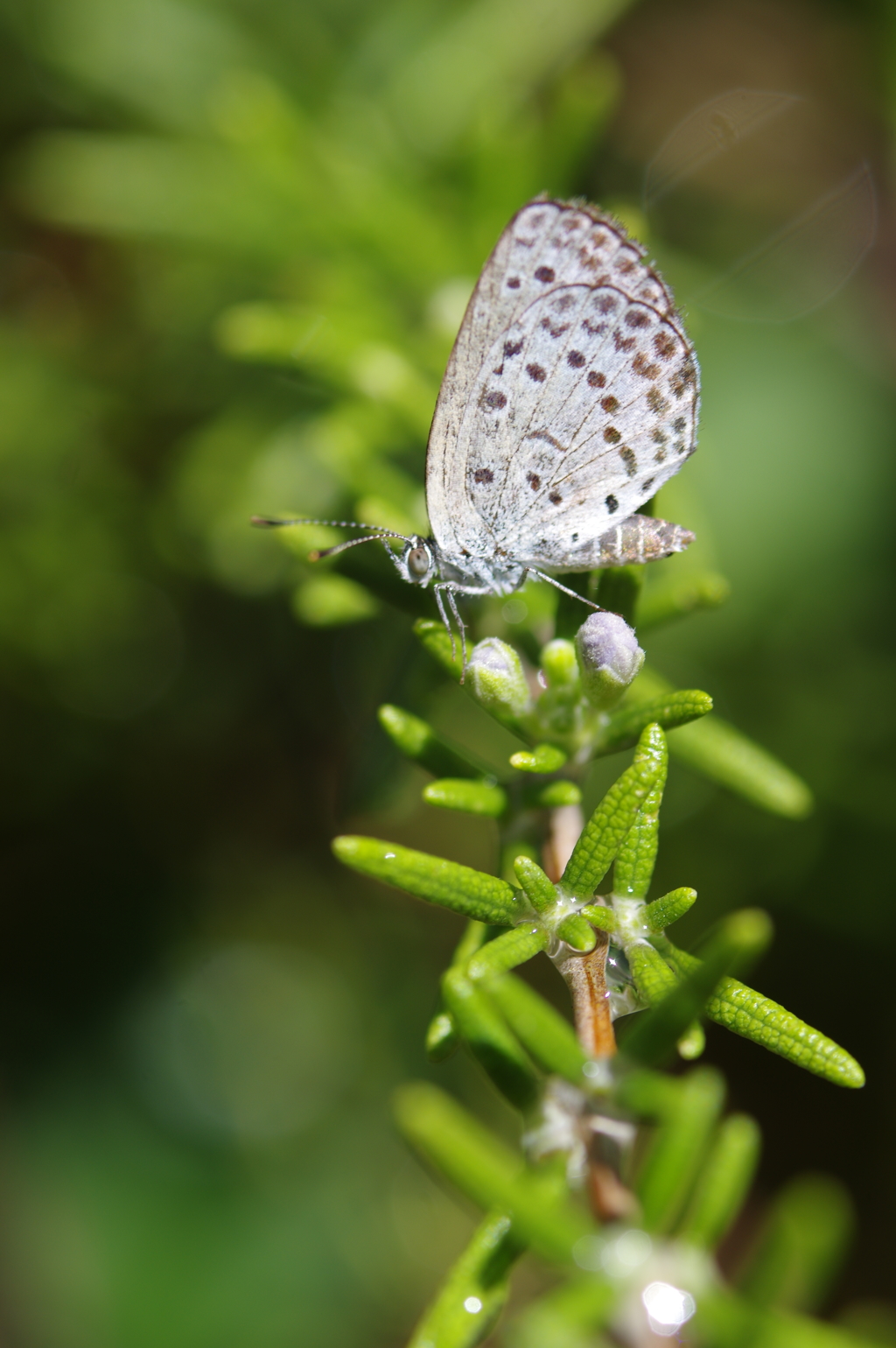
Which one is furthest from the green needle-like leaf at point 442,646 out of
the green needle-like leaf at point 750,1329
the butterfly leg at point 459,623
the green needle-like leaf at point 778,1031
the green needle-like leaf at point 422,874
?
the green needle-like leaf at point 750,1329

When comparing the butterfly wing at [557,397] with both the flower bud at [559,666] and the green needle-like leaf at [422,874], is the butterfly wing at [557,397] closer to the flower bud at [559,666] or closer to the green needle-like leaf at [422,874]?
the flower bud at [559,666]

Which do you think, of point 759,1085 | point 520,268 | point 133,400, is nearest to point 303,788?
point 133,400

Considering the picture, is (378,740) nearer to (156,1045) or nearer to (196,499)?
(196,499)

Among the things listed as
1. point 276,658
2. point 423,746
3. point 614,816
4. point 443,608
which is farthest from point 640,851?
point 276,658

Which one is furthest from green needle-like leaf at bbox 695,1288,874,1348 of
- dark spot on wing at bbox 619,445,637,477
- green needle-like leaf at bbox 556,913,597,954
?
dark spot on wing at bbox 619,445,637,477

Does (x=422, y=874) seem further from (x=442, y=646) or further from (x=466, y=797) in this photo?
(x=442, y=646)

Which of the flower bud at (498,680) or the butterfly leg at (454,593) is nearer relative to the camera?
the flower bud at (498,680)
